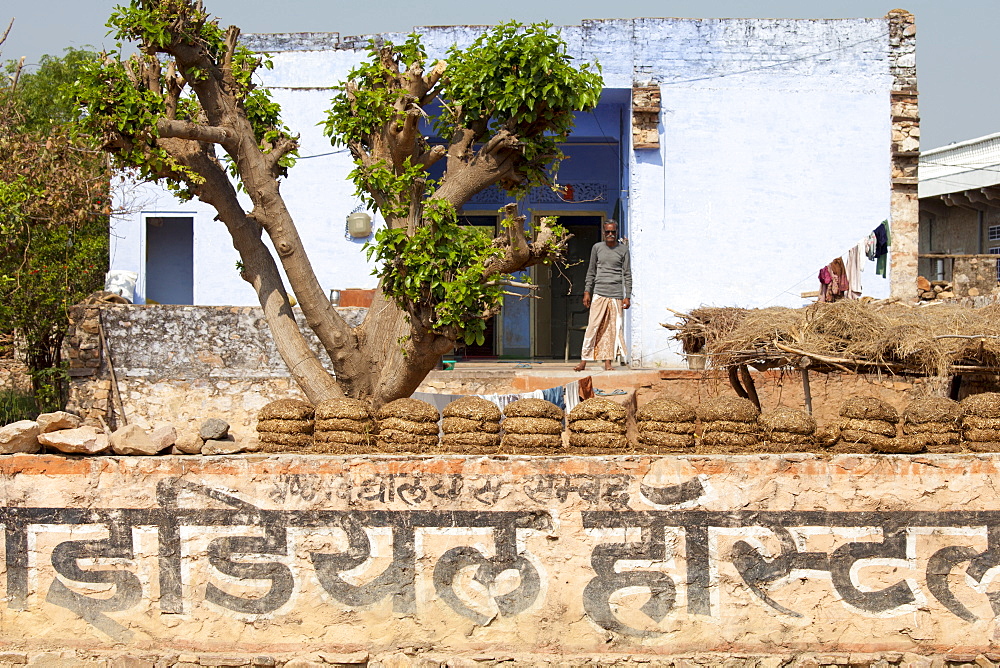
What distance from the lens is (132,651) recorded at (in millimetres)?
4535

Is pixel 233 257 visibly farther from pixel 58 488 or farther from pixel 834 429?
pixel 834 429

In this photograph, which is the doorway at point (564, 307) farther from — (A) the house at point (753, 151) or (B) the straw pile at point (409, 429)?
(B) the straw pile at point (409, 429)

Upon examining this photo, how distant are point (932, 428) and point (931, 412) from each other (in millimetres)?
79

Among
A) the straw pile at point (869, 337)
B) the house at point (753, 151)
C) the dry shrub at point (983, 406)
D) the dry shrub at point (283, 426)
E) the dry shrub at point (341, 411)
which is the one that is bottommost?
the dry shrub at point (283, 426)

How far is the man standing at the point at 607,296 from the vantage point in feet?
34.7

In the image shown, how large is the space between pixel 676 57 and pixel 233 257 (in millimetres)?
6424

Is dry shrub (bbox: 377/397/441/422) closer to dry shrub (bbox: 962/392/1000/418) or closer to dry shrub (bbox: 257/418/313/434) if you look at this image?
dry shrub (bbox: 257/418/313/434)

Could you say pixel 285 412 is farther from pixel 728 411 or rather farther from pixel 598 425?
pixel 728 411

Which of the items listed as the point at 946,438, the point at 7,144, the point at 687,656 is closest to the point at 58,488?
the point at 687,656

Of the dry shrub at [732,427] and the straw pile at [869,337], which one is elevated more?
the straw pile at [869,337]

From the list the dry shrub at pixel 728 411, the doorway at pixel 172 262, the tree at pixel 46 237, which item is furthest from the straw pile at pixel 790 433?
the doorway at pixel 172 262

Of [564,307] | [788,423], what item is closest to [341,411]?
[788,423]

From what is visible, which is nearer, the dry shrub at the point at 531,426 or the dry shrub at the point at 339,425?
the dry shrub at the point at 531,426

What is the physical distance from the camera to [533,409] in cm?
470
